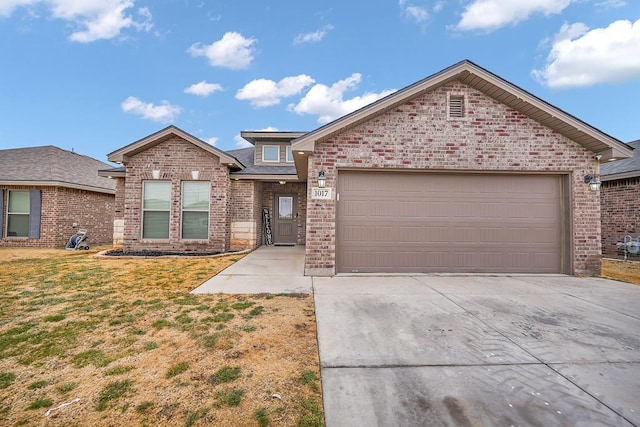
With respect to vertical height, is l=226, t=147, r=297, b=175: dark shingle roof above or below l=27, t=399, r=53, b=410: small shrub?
above

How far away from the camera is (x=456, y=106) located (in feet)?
22.6

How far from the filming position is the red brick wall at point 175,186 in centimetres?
984

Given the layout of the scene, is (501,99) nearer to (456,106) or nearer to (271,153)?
(456,106)

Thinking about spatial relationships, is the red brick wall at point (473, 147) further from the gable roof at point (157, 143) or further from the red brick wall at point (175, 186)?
the red brick wall at point (175, 186)

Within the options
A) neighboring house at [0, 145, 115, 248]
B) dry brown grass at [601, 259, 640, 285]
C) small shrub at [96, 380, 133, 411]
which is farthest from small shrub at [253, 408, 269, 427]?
neighboring house at [0, 145, 115, 248]

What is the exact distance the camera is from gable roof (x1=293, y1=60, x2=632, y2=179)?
6371mm

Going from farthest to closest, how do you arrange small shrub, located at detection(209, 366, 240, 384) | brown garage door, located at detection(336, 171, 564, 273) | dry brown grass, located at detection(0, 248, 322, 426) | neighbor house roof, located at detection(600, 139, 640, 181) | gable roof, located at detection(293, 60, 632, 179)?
neighbor house roof, located at detection(600, 139, 640, 181), brown garage door, located at detection(336, 171, 564, 273), gable roof, located at detection(293, 60, 632, 179), small shrub, located at detection(209, 366, 240, 384), dry brown grass, located at detection(0, 248, 322, 426)

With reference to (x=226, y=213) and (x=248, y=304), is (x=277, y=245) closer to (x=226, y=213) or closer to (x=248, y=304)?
(x=226, y=213)

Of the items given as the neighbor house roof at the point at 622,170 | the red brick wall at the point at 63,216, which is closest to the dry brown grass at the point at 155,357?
the red brick wall at the point at 63,216

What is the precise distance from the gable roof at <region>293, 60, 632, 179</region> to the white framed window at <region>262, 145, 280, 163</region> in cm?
724

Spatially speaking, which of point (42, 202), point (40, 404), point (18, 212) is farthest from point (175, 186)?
point (40, 404)

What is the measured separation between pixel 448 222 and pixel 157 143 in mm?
9774

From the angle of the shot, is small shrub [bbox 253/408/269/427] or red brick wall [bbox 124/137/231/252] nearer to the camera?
small shrub [bbox 253/408/269/427]

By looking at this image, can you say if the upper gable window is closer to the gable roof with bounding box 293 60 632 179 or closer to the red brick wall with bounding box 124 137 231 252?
the gable roof with bounding box 293 60 632 179
